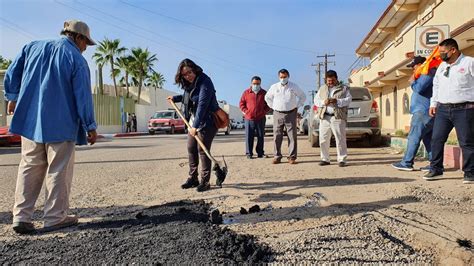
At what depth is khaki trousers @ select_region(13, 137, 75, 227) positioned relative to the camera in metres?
3.88

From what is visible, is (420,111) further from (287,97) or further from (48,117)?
(48,117)

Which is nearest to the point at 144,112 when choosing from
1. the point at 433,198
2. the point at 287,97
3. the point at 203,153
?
the point at 287,97

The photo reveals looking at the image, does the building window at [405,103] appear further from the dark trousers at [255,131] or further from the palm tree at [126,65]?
the palm tree at [126,65]

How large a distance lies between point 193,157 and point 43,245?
285cm

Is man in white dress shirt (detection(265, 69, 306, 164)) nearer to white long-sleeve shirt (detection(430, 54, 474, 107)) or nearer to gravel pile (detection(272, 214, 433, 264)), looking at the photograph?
white long-sleeve shirt (detection(430, 54, 474, 107))

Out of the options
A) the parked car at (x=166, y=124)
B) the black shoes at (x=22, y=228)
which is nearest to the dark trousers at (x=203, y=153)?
the black shoes at (x=22, y=228)

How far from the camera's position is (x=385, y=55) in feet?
76.2

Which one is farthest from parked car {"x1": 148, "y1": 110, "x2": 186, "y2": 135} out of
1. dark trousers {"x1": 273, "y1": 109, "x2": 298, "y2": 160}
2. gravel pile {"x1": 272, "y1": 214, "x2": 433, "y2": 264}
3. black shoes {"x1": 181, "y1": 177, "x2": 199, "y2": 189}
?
gravel pile {"x1": 272, "y1": 214, "x2": 433, "y2": 264}

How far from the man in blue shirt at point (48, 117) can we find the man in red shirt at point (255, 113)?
615cm

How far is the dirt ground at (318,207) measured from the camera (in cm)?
316

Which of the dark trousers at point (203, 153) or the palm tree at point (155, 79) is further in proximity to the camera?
the palm tree at point (155, 79)

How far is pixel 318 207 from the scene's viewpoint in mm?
4492

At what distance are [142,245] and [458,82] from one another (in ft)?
14.7

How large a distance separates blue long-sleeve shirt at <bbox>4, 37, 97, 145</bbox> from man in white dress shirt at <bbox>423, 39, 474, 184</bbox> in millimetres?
4463
